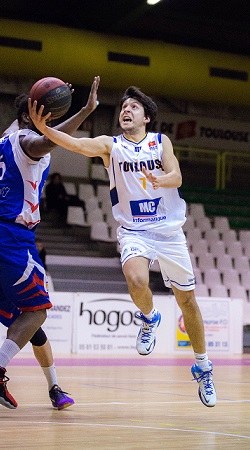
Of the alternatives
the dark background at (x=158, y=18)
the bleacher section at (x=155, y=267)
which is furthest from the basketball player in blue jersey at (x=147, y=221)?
the dark background at (x=158, y=18)

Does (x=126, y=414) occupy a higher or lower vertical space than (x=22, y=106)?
lower

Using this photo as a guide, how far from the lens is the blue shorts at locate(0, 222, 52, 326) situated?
18.2 ft

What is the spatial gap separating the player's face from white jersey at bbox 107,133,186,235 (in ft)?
0.59

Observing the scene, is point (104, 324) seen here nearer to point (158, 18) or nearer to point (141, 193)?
point (141, 193)

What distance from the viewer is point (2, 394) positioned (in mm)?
5344

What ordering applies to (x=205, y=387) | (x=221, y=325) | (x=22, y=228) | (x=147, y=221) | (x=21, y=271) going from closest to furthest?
(x=21, y=271), (x=22, y=228), (x=205, y=387), (x=147, y=221), (x=221, y=325)

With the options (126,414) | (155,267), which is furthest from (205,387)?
(155,267)

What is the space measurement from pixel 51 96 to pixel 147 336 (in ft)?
6.79

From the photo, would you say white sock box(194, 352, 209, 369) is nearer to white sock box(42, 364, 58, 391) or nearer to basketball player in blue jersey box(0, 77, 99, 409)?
white sock box(42, 364, 58, 391)

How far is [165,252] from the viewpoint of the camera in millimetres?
6160

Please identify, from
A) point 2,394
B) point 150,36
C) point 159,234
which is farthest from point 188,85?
point 2,394

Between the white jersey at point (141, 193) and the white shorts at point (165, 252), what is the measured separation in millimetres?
61

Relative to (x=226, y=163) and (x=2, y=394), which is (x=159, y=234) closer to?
(x=2, y=394)

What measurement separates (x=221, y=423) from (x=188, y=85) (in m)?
15.4
